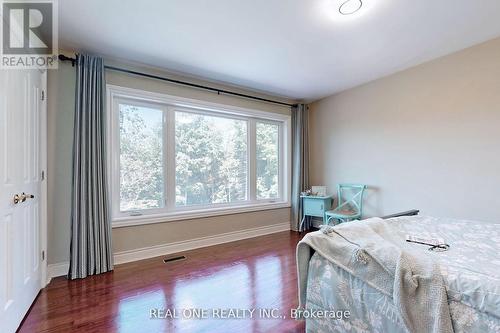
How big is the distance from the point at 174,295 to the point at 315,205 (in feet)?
8.76

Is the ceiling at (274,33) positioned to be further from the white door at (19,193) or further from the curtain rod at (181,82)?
the white door at (19,193)

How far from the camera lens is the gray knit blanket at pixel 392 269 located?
1096 mm

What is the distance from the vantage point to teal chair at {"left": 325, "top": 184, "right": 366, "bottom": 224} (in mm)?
3666

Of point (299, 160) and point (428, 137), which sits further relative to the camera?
point (299, 160)

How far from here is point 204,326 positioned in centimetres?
177

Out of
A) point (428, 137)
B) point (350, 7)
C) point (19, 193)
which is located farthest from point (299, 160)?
point (19, 193)

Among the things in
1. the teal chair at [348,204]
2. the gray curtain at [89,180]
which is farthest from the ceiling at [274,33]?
the teal chair at [348,204]

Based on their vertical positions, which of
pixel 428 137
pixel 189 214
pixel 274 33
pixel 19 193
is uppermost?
pixel 274 33

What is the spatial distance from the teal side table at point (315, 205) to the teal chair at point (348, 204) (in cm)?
13

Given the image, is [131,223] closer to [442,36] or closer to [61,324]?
[61,324]

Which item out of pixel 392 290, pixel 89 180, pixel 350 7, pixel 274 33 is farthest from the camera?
pixel 89 180

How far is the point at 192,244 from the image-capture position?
3.44 metres

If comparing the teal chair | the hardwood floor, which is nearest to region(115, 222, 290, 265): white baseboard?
the hardwood floor

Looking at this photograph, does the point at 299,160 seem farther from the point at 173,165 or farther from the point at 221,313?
the point at 221,313
